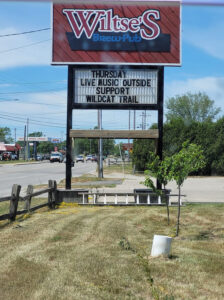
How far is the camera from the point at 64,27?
14805 millimetres

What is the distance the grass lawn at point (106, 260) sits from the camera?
4.77m

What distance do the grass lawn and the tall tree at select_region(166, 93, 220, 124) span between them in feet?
198

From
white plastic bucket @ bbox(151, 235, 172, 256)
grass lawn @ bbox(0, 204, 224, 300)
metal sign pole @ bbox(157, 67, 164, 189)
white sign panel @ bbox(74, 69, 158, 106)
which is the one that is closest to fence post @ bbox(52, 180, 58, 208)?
white sign panel @ bbox(74, 69, 158, 106)

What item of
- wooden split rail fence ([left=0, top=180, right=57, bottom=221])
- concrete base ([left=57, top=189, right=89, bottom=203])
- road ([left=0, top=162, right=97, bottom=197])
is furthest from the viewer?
road ([left=0, top=162, right=97, bottom=197])

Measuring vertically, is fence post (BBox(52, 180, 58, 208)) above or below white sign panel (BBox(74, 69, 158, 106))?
below

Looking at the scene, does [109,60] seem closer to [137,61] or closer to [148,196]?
[137,61]

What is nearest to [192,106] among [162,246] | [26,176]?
[26,176]

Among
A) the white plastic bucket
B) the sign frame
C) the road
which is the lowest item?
the road

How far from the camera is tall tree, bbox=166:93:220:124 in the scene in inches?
2707

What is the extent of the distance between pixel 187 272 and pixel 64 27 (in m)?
11.5

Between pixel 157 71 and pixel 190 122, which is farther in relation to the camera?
pixel 190 122

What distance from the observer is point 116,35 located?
1480cm

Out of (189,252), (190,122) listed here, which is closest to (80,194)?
(189,252)

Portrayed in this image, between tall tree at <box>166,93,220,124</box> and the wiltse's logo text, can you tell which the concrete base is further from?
tall tree at <box>166,93,220,124</box>
